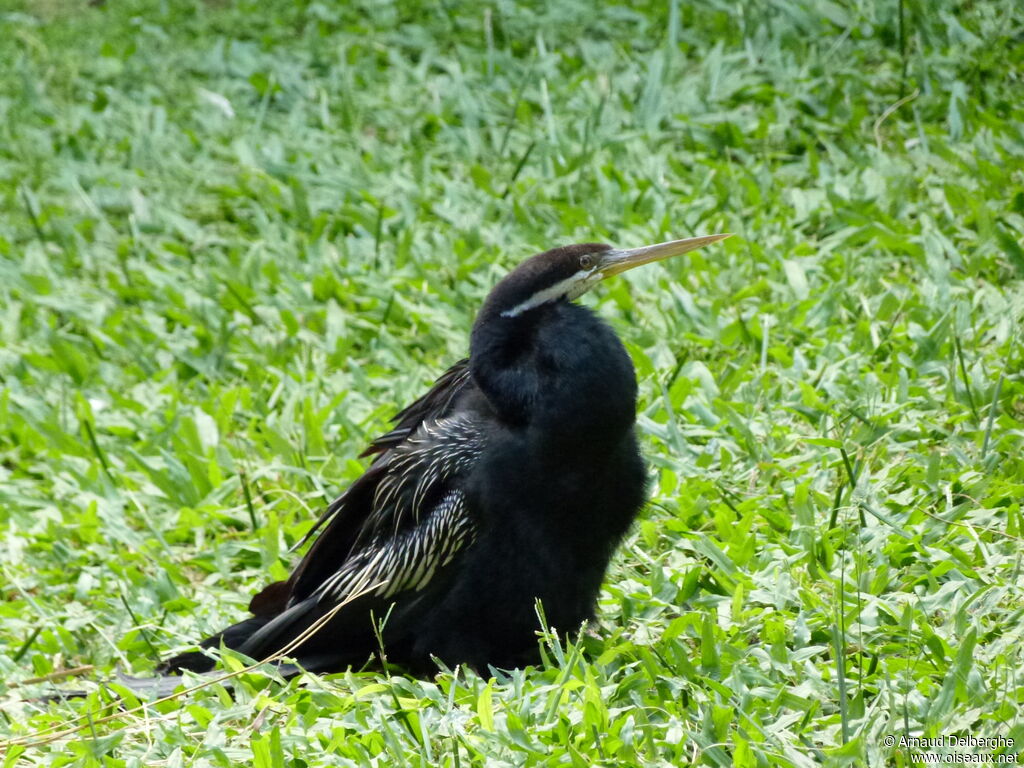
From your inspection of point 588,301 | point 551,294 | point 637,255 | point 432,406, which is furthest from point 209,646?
point 588,301

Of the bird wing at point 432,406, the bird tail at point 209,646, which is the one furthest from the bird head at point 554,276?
the bird tail at point 209,646

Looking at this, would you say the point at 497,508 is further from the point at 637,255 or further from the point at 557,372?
the point at 637,255

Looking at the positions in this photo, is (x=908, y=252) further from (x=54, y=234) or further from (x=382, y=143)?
(x=54, y=234)

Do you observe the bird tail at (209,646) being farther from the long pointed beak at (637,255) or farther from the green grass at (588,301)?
the long pointed beak at (637,255)

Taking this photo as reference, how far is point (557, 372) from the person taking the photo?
3.61 metres

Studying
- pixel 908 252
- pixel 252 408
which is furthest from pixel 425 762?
pixel 908 252

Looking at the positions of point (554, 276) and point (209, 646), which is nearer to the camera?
point (554, 276)

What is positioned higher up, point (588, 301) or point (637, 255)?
point (637, 255)

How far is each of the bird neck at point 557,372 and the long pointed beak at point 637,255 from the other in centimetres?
24

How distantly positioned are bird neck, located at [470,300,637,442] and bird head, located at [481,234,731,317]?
0.03 metres

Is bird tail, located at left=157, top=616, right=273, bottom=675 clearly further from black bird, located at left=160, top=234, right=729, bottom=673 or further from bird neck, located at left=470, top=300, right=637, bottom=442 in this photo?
bird neck, located at left=470, top=300, right=637, bottom=442

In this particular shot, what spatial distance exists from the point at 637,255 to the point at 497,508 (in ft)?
3.04

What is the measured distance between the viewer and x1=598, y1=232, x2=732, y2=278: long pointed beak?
12.9 ft

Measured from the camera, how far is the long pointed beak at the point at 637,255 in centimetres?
394
